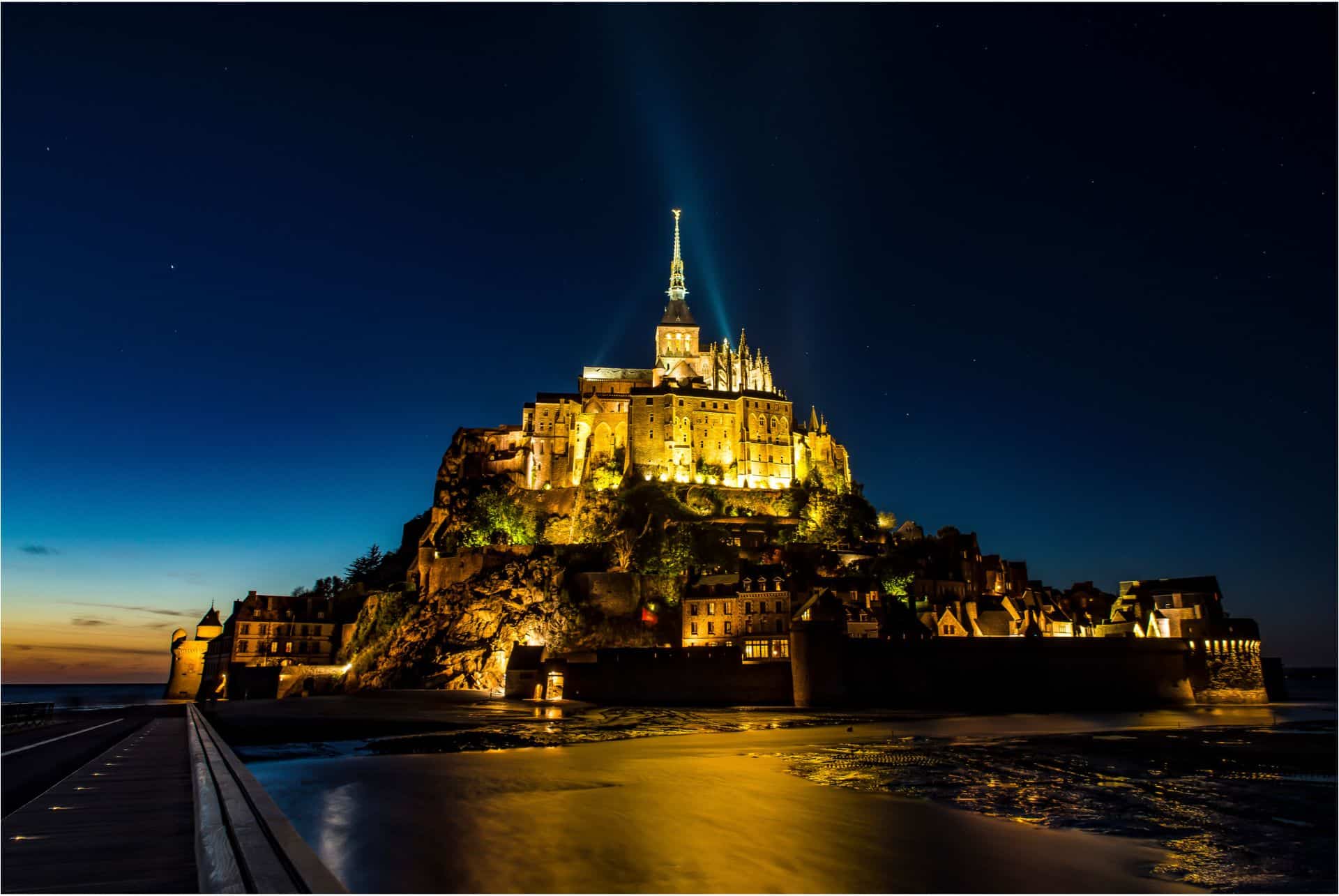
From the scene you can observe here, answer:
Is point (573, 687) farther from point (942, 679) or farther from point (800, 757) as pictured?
point (800, 757)

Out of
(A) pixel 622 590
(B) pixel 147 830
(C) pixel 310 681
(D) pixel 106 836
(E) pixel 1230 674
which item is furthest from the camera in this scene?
(C) pixel 310 681

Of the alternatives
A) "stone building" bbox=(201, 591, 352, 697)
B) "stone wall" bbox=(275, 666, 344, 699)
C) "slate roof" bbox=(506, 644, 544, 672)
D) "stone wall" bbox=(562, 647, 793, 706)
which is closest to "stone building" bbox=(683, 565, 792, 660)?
"stone wall" bbox=(562, 647, 793, 706)

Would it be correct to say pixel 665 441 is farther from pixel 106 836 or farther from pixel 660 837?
pixel 106 836

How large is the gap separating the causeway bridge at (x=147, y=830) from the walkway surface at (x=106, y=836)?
0.6 inches

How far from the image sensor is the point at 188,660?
7250 centimetres

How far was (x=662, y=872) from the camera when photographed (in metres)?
13.1

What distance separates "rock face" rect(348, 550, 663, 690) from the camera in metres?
66.3

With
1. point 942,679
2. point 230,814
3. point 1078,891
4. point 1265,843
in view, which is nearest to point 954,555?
point 942,679

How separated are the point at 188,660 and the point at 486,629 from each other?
28.7 metres

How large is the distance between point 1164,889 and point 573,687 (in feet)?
164

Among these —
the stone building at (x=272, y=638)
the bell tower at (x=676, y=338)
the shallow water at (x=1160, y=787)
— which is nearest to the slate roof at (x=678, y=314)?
the bell tower at (x=676, y=338)

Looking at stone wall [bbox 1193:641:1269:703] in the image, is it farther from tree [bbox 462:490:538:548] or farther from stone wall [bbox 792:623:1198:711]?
tree [bbox 462:490:538:548]

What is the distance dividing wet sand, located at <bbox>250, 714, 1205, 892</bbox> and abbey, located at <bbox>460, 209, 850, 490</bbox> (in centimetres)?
6963

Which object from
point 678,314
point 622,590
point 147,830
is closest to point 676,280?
point 678,314
